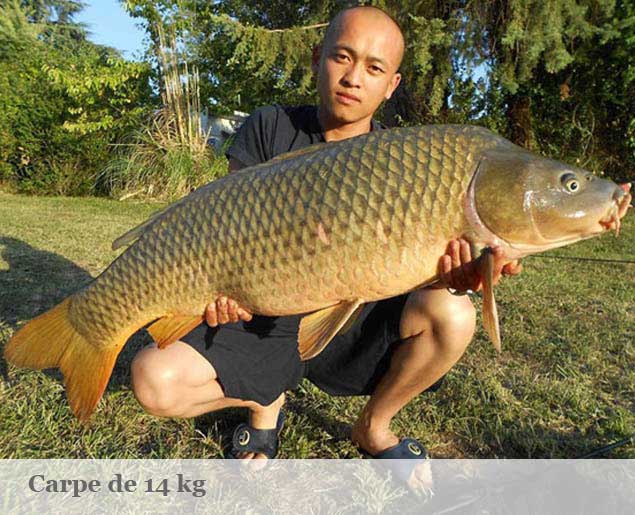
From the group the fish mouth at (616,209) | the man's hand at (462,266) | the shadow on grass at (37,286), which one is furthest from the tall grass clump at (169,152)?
the fish mouth at (616,209)

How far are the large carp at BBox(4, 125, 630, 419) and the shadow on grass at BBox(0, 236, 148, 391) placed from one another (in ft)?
2.81

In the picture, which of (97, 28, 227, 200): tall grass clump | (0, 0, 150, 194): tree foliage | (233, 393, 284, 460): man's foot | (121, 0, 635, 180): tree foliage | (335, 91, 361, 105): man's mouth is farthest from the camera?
(0, 0, 150, 194): tree foliage

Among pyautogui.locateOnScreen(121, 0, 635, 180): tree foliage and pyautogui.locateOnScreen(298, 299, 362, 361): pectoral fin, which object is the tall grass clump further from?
pyautogui.locateOnScreen(298, 299, 362, 361): pectoral fin

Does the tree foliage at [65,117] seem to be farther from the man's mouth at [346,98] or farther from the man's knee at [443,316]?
the man's knee at [443,316]

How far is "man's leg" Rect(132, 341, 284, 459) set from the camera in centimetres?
158

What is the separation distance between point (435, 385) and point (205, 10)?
1018 centimetres

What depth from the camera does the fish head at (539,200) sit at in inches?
50.9

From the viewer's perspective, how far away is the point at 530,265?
182 inches

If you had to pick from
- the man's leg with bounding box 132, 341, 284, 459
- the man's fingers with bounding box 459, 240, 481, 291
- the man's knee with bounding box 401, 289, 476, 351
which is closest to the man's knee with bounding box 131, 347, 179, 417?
the man's leg with bounding box 132, 341, 284, 459

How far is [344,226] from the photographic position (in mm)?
1328

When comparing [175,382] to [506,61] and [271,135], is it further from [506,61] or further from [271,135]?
[506,61]

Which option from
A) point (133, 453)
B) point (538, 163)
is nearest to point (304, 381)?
point (133, 453)

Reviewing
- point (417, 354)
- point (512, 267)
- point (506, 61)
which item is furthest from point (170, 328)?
point (506, 61)

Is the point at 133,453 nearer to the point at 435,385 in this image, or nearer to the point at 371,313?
the point at 371,313
